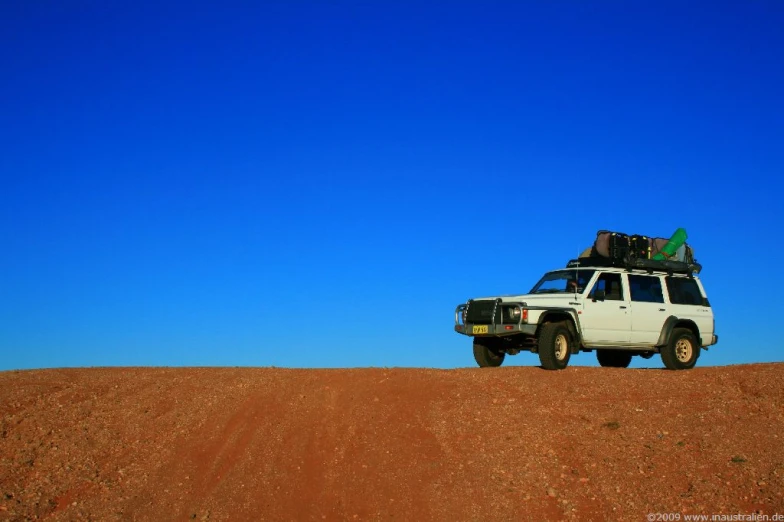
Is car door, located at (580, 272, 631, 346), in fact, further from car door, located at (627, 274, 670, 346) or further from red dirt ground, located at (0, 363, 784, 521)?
red dirt ground, located at (0, 363, 784, 521)

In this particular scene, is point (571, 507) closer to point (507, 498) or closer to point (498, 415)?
point (507, 498)

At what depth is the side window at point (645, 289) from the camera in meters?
17.6

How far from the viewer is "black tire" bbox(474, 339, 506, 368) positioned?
56.6 ft

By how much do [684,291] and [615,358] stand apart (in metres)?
2.48

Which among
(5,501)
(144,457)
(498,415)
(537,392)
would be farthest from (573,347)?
(5,501)

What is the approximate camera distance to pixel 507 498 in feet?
33.2

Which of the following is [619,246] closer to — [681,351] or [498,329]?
[681,351]

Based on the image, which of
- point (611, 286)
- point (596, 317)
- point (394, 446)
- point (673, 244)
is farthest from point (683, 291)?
point (394, 446)

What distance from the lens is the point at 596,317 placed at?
16625 millimetres

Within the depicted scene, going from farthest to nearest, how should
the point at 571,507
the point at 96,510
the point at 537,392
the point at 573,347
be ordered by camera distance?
the point at 573,347, the point at 537,392, the point at 96,510, the point at 571,507

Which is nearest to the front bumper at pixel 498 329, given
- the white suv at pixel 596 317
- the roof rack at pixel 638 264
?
the white suv at pixel 596 317

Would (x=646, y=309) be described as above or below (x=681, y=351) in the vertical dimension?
above

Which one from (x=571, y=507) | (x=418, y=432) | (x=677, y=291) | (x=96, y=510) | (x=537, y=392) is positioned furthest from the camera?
(x=677, y=291)

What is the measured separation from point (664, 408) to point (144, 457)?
8655 millimetres
